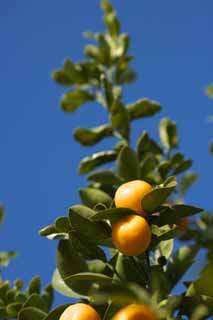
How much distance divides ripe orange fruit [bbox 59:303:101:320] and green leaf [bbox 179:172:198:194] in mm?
1700

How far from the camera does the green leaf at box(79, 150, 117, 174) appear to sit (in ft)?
9.13

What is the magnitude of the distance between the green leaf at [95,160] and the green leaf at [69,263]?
1305 mm

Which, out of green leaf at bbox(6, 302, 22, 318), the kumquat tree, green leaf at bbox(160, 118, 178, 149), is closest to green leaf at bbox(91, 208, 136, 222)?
the kumquat tree

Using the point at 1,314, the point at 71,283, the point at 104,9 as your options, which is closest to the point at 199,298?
the point at 71,283

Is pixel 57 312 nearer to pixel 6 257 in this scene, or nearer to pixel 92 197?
pixel 92 197

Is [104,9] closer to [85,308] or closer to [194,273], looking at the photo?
[85,308]

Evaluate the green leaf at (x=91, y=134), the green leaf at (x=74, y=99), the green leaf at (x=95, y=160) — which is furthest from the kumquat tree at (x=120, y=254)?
the green leaf at (x=74, y=99)

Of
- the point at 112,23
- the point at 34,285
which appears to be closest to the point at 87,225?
the point at 34,285

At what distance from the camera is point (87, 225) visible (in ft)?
4.55

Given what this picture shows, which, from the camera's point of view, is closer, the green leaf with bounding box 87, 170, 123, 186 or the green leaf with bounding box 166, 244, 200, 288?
the green leaf with bounding box 166, 244, 200, 288

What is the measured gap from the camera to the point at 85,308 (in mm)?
1270

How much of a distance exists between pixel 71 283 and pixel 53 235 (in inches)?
5.9

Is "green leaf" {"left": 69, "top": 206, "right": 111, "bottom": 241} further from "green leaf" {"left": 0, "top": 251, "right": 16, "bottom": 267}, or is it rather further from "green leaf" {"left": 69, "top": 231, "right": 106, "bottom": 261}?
"green leaf" {"left": 0, "top": 251, "right": 16, "bottom": 267}

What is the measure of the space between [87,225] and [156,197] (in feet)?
0.66
